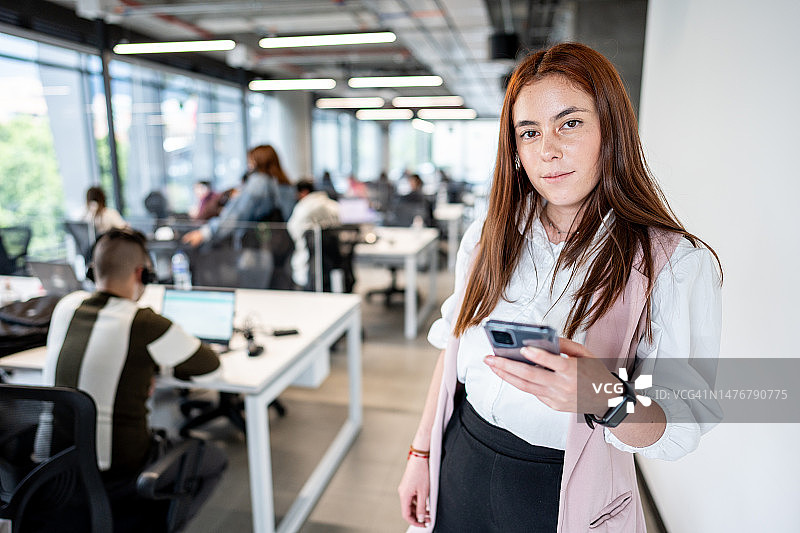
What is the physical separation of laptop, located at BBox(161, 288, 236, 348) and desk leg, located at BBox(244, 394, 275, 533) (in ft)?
1.65

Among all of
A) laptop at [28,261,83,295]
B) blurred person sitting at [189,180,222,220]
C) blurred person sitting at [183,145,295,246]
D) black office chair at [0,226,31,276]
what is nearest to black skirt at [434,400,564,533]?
laptop at [28,261,83,295]

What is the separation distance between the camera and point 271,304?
3.30 metres

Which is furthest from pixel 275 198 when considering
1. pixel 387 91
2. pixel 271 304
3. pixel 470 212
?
pixel 387 91

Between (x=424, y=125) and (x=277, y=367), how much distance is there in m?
16.2

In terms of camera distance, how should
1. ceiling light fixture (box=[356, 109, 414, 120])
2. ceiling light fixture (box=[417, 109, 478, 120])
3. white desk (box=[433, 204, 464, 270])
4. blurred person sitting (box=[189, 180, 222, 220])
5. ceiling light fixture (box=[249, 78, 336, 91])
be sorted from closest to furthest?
1. blurred person sitting (box=[189, 180, 222, 220])
2. ceiling light fixture (box=[249, 78, 336, 91])
3. white desk (box=[433, 204, 464, 270])
4. ceiling light fixture (box=[356, 109, 414, 120])
5. ceiling light fixture (box=[417, 109, 478, 120])

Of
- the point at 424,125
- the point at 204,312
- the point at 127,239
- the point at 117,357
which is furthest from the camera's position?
the point at 424,125

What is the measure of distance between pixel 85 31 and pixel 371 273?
14.9 ft

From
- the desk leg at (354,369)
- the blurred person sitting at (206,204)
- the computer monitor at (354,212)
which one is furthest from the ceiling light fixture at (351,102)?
the desk leg at (354,369)

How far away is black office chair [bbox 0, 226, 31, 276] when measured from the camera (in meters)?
3.77

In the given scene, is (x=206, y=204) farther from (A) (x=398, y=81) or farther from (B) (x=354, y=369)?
(B) (x=354, y=369)

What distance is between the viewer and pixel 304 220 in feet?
14.4

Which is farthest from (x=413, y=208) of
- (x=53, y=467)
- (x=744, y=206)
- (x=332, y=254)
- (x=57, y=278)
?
(x=53, y=467)

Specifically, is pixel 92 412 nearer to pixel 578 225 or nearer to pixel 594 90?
pixel 578 225

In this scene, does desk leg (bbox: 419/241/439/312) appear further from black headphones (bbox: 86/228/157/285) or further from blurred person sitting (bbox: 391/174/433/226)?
black headphones (bbox: 86/228/157/285)
